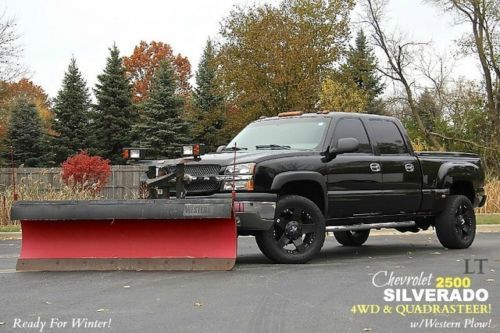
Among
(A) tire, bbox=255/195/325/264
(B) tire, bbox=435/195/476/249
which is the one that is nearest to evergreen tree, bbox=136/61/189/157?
(B) tire, bbox=435/195/476/249

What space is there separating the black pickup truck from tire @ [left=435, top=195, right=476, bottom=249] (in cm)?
2

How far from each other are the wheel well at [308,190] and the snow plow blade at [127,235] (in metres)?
1.24

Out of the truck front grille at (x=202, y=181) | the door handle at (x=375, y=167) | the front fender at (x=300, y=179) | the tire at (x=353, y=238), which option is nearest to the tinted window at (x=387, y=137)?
the door handle at (x=375, y=167)

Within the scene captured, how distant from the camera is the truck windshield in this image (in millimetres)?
9523

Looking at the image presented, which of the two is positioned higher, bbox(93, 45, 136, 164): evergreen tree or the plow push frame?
bbox(93, 45, 136, 164): evergreen tree

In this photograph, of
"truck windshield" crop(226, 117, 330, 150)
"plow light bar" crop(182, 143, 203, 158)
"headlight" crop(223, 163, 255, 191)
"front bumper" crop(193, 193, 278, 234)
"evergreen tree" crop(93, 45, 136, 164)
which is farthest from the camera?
"evergreen tree" crop(93, 45, 136, 164)

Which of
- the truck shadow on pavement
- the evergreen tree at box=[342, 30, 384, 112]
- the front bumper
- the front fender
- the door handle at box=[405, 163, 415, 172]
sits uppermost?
the evergreen tree at box=[342, 30, 384, 112]

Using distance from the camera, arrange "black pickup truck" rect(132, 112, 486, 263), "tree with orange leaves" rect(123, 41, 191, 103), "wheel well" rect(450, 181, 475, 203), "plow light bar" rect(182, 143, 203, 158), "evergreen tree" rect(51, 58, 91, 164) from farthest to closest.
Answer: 1. "tree with orange leaves" rect(123, 41, 191, 103)
2. "evergreen tree" rect(51, 58, 91, 164)
3. "wheel well" rect(450, 181, 475, 203)
4. "plow light bar" rect(182, 143, 203, 158)
5. "black pickup truck" rect(132, 112, 486, 263)

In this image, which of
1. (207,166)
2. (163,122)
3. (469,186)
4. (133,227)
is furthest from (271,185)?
(163,122)

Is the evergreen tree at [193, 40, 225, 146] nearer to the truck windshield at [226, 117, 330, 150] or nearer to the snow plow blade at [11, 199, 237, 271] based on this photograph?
the truck windshield at [226, 117, 330, 150]

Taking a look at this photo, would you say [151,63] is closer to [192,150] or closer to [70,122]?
[70,122]

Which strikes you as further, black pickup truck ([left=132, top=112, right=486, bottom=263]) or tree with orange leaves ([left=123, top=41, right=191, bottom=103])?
tree with orange leaves ([left=123, top=41, right=191, bottom=103])

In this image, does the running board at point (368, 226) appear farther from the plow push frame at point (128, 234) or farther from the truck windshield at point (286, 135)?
the plow push frame at point (128, 234)

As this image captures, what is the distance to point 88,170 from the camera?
27.7 meters
